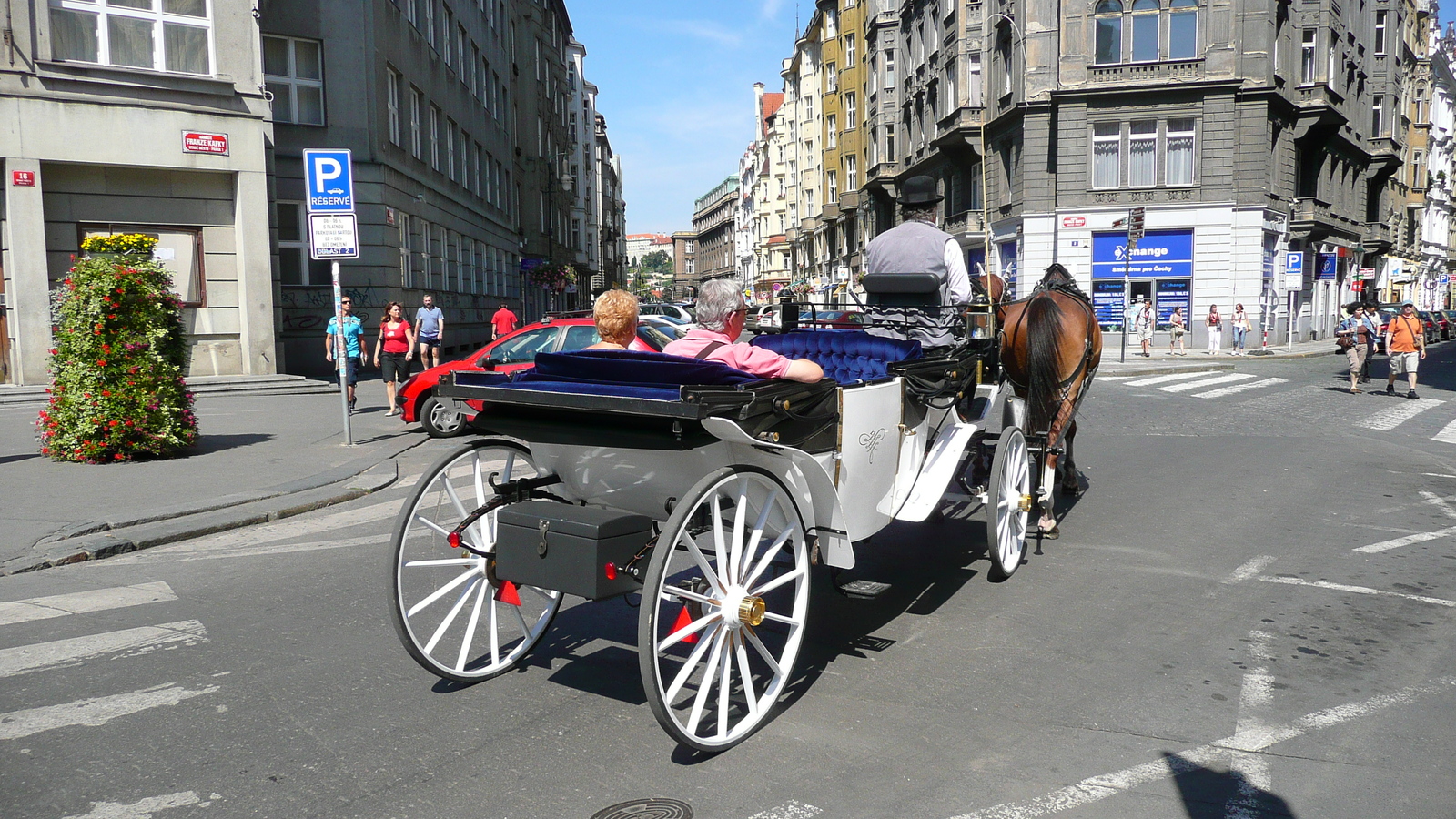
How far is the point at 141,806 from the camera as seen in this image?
3.33m

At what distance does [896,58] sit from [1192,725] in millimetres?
52173

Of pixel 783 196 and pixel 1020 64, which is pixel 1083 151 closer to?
pixel 1020 64

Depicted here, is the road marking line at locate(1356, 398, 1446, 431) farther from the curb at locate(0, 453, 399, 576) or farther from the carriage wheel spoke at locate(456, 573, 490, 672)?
the carriage wheel spoke at locate(456, 573, 490, 672)

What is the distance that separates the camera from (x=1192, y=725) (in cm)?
395

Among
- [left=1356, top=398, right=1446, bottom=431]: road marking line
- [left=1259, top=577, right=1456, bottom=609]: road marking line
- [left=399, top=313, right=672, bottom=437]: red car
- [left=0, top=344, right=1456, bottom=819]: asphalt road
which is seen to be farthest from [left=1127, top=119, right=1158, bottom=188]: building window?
[left=1259, top=577, right=1456, bottom=609]: road marking line

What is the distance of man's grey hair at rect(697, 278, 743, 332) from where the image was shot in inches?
180

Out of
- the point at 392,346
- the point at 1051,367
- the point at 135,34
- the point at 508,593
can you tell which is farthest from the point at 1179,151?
the point at 508,593

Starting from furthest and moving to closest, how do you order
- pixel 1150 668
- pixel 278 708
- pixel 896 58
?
pixel 896 58, pixel 1150 668, pixel 278 708

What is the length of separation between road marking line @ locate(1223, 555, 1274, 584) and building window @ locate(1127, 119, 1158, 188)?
31.2m

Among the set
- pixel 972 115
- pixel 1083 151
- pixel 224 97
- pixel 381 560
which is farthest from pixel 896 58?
pixel 381 560

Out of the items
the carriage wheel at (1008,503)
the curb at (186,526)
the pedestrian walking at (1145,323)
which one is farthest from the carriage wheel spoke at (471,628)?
the pedestrian walking at (1145,323)

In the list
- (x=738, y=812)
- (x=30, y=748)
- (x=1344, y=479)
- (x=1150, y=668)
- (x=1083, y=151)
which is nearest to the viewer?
(x=738, y=812)

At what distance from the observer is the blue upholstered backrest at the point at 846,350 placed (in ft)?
18.2

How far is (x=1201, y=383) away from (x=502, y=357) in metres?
15.0
